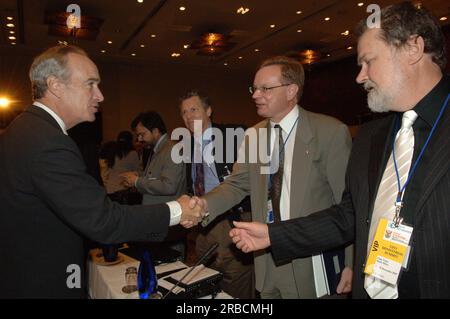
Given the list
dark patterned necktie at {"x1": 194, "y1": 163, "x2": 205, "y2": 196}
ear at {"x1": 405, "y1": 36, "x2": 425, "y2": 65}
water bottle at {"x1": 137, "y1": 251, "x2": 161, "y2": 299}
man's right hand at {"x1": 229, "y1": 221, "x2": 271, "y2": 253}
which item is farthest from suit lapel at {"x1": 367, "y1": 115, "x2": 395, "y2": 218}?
dark patterned necktie at {"x1": 194, "y1": 163, "x2": 205, "y2": 196}

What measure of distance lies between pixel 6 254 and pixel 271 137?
1605 millimetres

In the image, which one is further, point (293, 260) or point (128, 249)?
point (128, 249)

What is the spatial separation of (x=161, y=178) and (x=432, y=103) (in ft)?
8.72

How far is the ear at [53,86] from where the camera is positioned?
5.77 feet

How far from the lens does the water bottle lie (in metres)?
1.71

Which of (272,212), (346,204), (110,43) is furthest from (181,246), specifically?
(110,43)

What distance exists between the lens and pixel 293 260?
1979 millimetres

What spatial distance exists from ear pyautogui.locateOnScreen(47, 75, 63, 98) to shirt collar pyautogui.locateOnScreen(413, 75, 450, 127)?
1689mm

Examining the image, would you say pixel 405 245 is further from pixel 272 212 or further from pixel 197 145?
pixel 197 145

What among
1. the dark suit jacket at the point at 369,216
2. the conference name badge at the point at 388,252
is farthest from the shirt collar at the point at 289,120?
the conference name badge at the point at 388,252

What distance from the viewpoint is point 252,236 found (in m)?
1.89

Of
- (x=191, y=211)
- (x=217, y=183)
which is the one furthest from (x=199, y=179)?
(x=191, y=211)

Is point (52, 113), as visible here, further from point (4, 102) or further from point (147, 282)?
point (4, 102)

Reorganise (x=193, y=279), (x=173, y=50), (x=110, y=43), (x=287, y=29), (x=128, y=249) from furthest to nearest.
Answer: (x=173, y=50) < (x=110, y=43) < (x=287, y=29) < (x=128, y=249) < (x=193, y=279)
